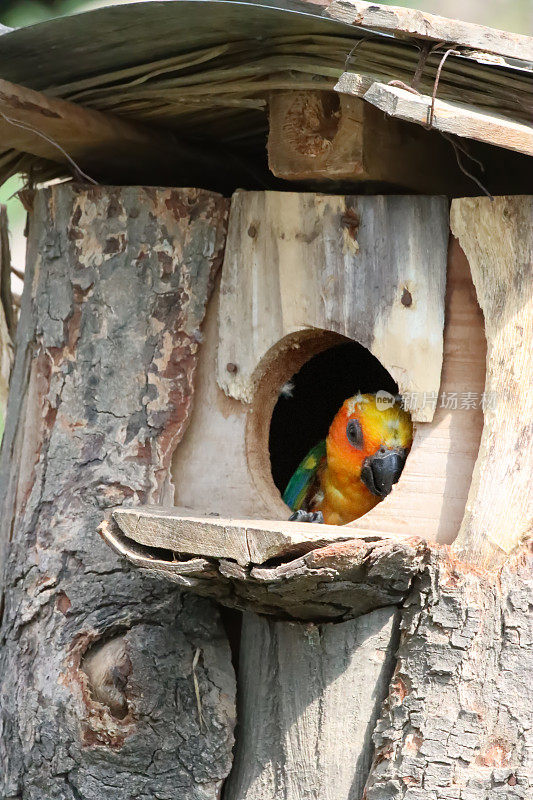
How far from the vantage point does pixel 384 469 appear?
3455 mm

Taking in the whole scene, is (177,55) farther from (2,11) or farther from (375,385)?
(2,11)

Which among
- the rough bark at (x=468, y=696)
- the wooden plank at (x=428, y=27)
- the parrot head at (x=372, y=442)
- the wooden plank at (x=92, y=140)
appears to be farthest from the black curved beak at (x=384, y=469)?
the wooden plank at (x=428, y=27)

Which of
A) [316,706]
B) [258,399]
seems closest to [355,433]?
[258,399]

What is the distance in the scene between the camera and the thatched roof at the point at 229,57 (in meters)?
2.38

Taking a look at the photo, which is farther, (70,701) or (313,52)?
(70,701)

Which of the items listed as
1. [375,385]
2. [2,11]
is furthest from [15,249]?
[375,385]

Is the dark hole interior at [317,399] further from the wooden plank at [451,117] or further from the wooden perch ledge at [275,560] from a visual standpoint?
the wooden plank at [451,117]

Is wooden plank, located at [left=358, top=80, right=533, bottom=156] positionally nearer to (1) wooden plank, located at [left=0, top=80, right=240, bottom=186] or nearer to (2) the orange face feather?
(1) wooden plank, located at [left=0, top=80, right=240, bottom=186]

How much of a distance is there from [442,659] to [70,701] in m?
1.24

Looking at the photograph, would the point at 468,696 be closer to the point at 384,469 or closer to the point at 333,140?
the point at 384,469

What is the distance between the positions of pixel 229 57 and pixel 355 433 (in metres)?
1.53

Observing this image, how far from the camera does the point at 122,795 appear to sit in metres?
3.03

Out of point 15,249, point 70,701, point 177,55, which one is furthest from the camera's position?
point 15,249

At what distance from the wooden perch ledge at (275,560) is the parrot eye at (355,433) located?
38.6 inches
